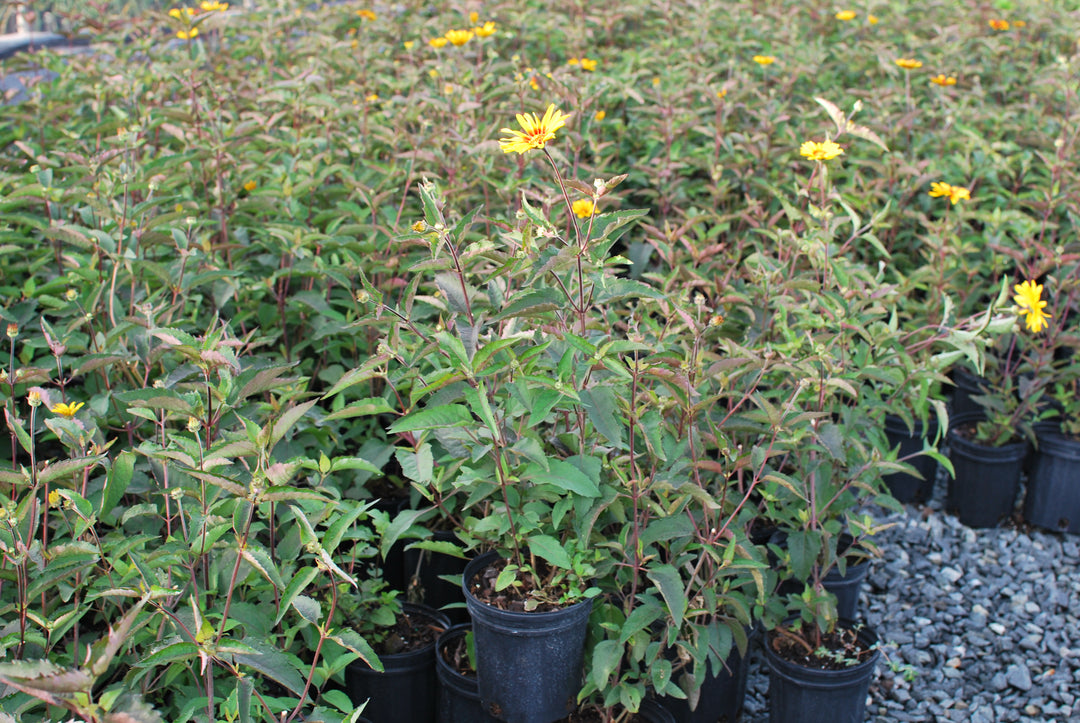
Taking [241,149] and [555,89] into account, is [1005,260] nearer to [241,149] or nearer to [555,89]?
[555,89]

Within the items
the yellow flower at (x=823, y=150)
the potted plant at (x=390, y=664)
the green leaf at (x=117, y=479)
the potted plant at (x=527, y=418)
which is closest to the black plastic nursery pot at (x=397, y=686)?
the potted plant at (x=390, y=664)

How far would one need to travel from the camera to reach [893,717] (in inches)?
91.9

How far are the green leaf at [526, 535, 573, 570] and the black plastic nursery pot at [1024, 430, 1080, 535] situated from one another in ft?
6.91

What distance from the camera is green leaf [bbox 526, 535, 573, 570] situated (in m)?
1.68

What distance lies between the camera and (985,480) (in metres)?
3.07

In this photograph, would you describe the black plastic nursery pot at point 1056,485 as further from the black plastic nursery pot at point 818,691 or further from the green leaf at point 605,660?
the green leaf at point 605,660

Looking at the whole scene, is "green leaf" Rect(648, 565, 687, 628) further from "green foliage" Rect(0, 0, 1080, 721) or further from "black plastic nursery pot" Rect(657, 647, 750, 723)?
"black plastic nursery pot" Rect(657, 647, 750, 723)

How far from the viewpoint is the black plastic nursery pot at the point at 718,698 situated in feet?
6.94

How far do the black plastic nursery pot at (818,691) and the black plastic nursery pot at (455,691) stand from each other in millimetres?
665

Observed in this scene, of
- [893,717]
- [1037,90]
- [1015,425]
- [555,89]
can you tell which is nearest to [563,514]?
[893,717]

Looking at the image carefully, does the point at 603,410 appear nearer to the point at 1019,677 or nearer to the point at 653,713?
the point at 653,713

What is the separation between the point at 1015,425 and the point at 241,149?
273 cm

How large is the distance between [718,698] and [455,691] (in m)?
0.65

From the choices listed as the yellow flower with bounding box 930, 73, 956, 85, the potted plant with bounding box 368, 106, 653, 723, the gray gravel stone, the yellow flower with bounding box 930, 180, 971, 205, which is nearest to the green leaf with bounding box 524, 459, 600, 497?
the potted plant with bounding box 368, 106, 653, 723
